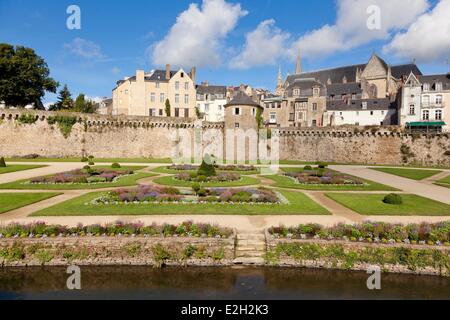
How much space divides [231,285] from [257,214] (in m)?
6.27

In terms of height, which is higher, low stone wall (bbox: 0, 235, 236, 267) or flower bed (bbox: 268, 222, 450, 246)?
flower bed (bbox: 268, 222, 450, 246)

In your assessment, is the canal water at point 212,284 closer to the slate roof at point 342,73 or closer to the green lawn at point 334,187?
the green lawn at point 334,187

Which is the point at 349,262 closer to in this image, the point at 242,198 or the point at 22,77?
the point at 242,198

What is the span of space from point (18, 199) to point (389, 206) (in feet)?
71.5

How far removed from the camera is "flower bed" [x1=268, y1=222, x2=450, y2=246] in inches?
503

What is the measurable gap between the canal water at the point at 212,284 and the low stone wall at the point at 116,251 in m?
0.38

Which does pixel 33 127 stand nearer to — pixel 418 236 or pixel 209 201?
pixel 209 201

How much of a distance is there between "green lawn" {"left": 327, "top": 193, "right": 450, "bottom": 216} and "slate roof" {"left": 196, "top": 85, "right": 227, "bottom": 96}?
187 feet

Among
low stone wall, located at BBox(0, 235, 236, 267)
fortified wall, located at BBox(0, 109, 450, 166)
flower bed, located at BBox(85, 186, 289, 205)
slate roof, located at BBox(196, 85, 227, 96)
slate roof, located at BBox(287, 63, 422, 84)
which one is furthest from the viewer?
slate roof, located at BBox(196, 85, 227, 96)

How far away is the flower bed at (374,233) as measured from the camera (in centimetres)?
1277

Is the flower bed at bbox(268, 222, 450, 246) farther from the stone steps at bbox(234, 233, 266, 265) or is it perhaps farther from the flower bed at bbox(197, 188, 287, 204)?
the flower bed at bbox(197, 188, 287, 204)

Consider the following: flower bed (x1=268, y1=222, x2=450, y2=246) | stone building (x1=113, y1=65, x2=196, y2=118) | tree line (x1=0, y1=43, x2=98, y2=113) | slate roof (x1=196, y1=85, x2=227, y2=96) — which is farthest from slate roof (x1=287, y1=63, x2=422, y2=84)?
flower bed (x1=268, y1=222, x2=450, y2=246)

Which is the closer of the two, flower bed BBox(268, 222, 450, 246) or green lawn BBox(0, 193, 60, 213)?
flower bed BBox(268, 222, 450, 246)

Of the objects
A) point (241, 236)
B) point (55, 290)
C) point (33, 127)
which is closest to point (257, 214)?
point (241, 236)
